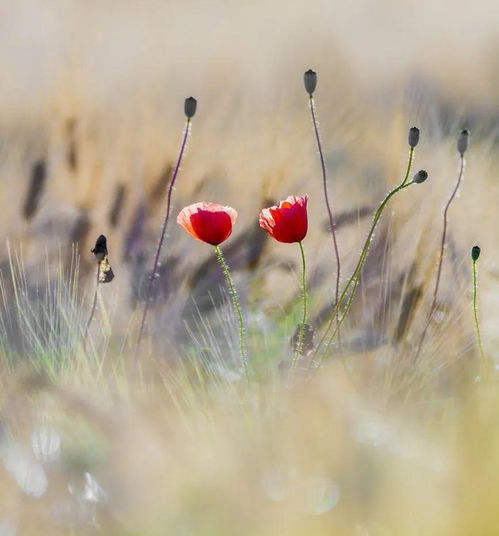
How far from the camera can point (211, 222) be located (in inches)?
19.2

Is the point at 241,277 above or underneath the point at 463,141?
underneath

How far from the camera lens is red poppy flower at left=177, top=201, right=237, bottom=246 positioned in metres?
0.48

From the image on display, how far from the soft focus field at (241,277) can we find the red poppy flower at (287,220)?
0.03m

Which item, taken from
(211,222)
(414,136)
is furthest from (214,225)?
(414,136)

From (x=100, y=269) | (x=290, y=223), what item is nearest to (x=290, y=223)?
(x=290, y=223)

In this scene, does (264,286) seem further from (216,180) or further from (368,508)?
(368,508)

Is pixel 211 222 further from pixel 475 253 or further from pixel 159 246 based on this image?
pixel 475 253

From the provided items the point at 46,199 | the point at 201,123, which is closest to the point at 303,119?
the point at 201,123

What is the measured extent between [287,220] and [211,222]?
0.13 ft

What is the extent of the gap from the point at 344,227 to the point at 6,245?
19 centimetres

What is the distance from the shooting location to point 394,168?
0.58 m

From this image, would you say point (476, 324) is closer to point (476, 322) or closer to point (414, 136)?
point (476, 322)

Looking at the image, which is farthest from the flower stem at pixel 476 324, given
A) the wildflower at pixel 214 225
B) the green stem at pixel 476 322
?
the wildflower at pixel 214 225

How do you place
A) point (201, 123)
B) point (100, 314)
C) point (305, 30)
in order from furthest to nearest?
point (305, 30) < point (201, 123) < point (100, 314)
